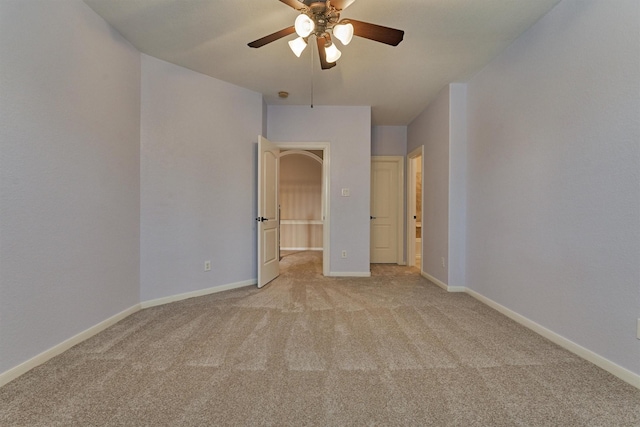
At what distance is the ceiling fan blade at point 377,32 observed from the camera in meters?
1.62

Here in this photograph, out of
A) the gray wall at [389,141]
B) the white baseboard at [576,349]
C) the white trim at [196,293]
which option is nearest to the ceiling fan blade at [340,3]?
the white baseboard at [576,349]

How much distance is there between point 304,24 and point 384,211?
369 centimetres

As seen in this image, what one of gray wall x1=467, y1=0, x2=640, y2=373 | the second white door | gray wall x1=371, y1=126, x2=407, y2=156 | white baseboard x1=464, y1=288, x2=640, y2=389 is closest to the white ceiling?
gray wall x1=467, y1=0, x2=640, y2=373

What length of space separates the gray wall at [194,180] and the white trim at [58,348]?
39cm

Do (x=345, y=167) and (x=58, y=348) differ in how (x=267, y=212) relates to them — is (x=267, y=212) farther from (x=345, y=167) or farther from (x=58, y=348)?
(x=58, y=348)

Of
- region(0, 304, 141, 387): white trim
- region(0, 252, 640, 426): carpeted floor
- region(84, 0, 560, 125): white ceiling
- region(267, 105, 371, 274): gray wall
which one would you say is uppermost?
region(84, 0, 560, 125): white ceiling

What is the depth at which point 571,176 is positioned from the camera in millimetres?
1801

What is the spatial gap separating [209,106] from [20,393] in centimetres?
280

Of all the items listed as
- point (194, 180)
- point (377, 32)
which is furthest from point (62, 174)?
point (377, 32)

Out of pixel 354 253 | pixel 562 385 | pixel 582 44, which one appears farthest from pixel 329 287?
pixel 582 44

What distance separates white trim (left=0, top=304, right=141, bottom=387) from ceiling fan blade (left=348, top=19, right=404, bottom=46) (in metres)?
2.92

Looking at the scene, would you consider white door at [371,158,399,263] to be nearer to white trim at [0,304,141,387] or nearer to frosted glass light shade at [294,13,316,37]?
frosted glass light shade at [294,13,316,37]

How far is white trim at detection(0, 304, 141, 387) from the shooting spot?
4.82 ft

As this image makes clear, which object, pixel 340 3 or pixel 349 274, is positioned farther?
pixel 349 274
